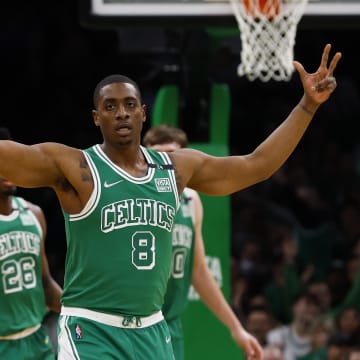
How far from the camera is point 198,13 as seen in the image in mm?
7961

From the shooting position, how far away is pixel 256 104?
1356cm

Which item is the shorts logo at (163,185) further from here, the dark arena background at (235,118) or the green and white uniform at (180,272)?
the dark arena background at (235,118)

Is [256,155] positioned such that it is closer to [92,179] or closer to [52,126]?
[92,179]

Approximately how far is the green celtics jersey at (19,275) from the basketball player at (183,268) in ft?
2.73

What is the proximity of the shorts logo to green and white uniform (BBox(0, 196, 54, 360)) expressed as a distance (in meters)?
1.77

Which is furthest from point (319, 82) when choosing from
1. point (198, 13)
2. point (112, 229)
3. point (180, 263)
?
point (198, 13)

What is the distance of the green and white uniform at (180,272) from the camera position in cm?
710

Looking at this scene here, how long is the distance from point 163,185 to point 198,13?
3.02 m

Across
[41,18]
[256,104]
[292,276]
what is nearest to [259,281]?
[292,276]

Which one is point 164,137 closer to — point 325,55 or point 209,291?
point 209,291

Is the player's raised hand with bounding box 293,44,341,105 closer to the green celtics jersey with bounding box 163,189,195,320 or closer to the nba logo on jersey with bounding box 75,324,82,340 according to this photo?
the nba logo on jersey with bounding box 75,324,82,340

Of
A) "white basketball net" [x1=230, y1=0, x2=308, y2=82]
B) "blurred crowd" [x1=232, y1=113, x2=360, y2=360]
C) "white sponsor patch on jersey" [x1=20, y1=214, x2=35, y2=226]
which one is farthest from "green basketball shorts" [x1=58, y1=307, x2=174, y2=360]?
"blurred crowd" [x1=232, y1=113, x2=360, y2=360]

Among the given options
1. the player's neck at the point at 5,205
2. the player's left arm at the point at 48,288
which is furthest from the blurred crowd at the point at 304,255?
the player's neck at the point at 5,205

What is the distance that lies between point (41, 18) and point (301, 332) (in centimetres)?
521
